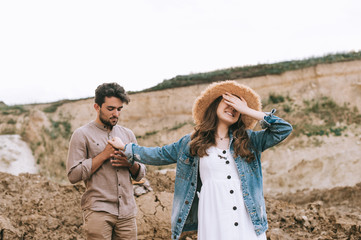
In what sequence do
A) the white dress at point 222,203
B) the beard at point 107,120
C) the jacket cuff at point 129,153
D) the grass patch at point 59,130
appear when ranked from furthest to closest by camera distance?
the grass patch at point 59,130
the beard at point 107,120
the jacket cuff at point 129,153
the white dress at point 222,203

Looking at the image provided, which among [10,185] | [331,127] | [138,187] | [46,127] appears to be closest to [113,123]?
[138,187]

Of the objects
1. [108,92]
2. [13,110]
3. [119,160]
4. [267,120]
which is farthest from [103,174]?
[13,110]

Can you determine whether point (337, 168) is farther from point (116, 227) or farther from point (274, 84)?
point (116, 227)

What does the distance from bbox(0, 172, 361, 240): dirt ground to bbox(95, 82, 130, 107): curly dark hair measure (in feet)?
9.91

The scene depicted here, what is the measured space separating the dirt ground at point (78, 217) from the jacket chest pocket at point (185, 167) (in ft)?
8.76

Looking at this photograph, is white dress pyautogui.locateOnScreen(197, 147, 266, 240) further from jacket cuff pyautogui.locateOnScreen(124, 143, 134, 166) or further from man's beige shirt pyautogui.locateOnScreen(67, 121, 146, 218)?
man's beige shirt pyautogui.locateOnScreen(67, 121, 146, 218)

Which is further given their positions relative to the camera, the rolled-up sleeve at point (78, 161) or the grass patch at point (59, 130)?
the grass patch at point (59, 130)

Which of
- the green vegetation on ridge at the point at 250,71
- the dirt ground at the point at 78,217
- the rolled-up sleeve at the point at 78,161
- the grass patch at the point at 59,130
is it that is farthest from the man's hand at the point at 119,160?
the grass patch at the point at 59,130

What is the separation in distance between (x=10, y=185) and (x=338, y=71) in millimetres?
13739

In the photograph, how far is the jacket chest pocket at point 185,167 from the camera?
3.06 metres

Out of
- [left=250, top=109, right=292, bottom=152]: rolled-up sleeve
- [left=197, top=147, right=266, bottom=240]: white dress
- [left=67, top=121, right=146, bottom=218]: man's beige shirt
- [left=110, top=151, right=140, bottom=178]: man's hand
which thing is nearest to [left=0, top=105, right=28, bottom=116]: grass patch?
[left=67, top=121, right=146, bottom=218]: man's beige shirt

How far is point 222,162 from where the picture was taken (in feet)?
9.45

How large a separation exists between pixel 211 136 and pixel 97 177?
114cm

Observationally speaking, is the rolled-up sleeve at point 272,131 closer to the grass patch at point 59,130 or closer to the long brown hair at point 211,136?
the long brown hair at point 211,136
